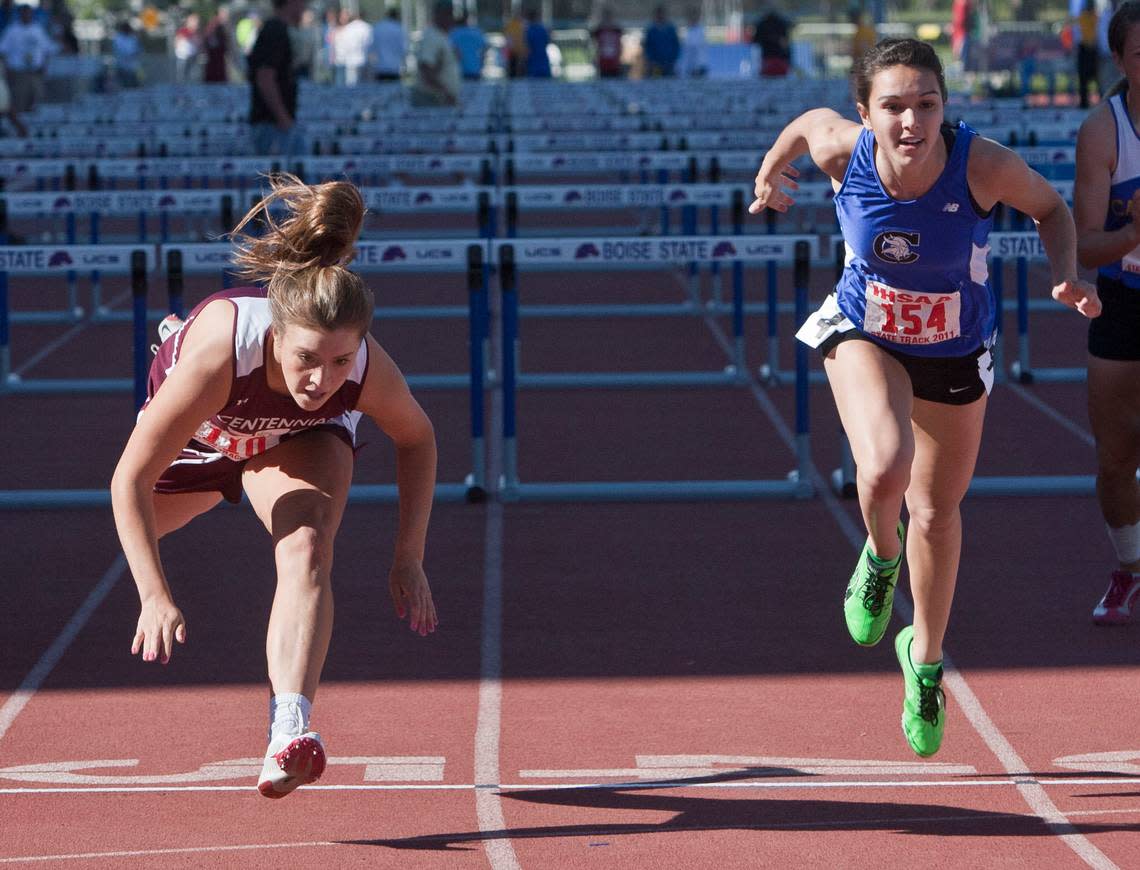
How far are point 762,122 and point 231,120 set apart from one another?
6532mm

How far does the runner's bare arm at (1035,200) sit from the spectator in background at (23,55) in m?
22.8

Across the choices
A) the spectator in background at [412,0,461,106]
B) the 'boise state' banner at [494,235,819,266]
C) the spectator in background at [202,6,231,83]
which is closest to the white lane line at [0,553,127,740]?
the 'boise state' banner at [494,235,819,266]

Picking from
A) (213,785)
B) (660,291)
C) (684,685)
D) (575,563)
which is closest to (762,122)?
(660,291)

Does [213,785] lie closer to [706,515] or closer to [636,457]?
[706,515]

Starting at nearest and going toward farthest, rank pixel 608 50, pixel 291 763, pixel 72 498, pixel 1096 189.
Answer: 1. pixel 291 763
2. pixel 1096 189
3. pixel 72 498
4. pixel 608 50

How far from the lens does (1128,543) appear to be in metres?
6.42

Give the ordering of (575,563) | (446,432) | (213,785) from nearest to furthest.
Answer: (213,785) < (575,563) < (446,432)

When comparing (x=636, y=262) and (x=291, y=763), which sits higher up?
(x=636, y=262)

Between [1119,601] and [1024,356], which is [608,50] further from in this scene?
[1119,601]

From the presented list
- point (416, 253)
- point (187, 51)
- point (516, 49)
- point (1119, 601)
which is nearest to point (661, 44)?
point (516, 49)

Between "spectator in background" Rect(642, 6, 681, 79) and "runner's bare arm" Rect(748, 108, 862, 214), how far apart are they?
98.6 feet

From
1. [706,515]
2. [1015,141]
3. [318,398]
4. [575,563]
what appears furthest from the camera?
[1015,141]

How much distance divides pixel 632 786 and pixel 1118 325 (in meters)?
2.36

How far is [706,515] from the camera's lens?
8.28 m
